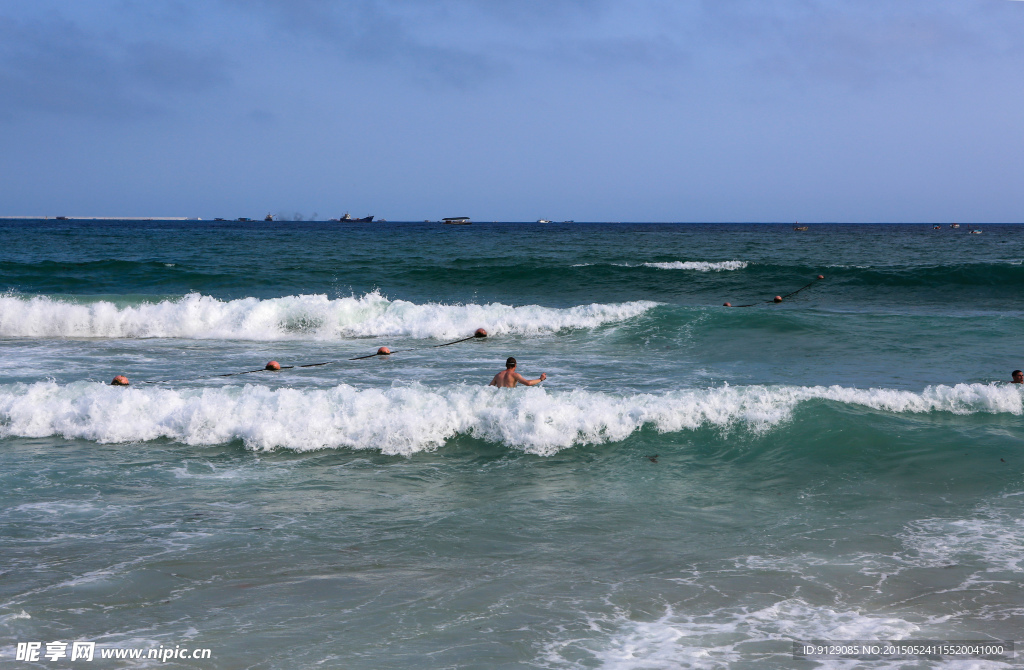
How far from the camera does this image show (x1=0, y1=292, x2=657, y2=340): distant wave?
19688 millimetres

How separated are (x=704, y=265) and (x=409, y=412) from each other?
93.6 ft

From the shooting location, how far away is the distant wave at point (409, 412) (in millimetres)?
9906

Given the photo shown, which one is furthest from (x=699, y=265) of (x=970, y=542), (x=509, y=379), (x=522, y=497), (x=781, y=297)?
(x=970, y=542)

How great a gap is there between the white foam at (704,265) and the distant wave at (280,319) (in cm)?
1528

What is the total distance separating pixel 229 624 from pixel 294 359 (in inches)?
442

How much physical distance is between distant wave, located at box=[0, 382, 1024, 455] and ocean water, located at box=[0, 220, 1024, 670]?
0.12 ft

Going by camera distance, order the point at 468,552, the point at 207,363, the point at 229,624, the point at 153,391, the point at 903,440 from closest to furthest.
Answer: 1. the point at 229,624
2. the point at 468,552
3. the point at 903,440
4. the point at 153,391
5. the point at 207,363

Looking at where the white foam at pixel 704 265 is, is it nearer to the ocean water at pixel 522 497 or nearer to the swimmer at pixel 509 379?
the ocean water at pixel 522 497

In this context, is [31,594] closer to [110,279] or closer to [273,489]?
[273,489]

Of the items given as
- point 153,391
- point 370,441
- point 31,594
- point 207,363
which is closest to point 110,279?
point 207,363

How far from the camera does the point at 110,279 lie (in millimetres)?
31734

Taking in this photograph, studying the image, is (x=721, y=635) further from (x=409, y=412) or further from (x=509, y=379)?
(x=509, y=379)

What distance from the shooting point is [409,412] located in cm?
1025

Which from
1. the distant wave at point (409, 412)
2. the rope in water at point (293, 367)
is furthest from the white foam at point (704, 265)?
the distant wave at point (409, 412)
